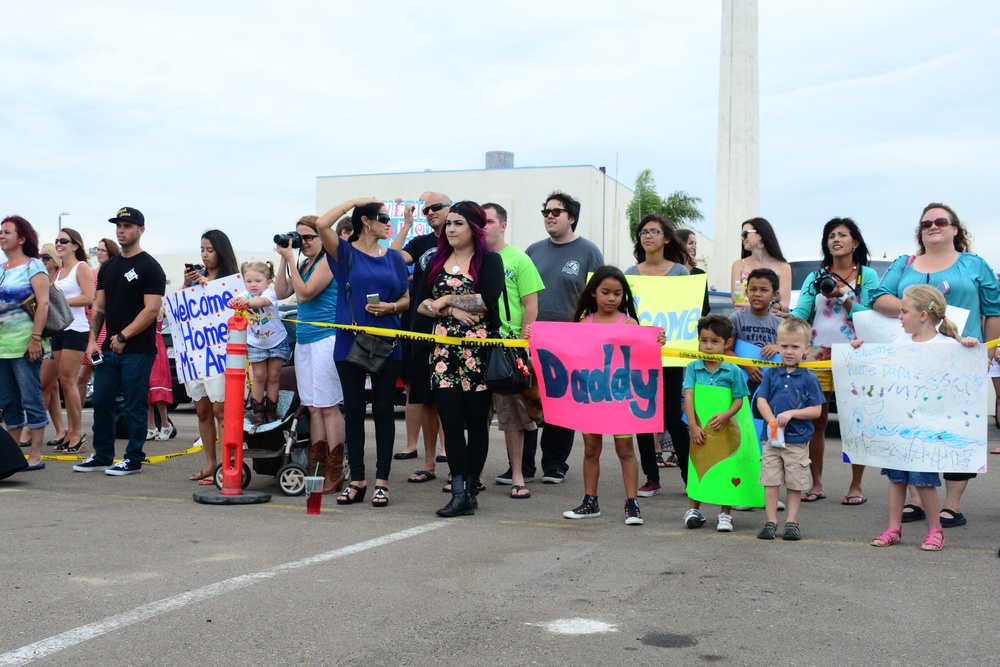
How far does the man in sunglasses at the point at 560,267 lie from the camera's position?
27.1 feet

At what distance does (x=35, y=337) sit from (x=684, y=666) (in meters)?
7.10

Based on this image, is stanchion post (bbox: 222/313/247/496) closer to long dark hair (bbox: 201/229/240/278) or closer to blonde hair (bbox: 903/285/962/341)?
long dark hair (bbox: 201/229/240/278)

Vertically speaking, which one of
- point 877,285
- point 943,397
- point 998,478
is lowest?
point 998,478

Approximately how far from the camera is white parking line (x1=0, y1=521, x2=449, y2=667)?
12.7 ft

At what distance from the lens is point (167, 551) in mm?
5652

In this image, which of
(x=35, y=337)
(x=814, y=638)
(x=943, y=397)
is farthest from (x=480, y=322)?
(x=35, y=337)

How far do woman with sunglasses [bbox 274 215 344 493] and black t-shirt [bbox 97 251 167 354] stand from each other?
158 centimetres

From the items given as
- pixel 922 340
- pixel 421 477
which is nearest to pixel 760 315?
pixel 922 340

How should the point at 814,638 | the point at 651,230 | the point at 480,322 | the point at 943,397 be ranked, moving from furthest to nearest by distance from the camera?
the point at 651,230
the point at 480,322
the point at 943,397
the point at 814,638

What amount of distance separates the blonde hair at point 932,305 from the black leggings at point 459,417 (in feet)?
9.21

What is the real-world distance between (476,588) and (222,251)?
458 cm

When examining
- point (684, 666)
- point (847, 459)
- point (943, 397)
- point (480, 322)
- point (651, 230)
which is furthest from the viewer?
point (651, 230)

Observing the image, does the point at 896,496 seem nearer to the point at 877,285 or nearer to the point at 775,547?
the point at 775,547

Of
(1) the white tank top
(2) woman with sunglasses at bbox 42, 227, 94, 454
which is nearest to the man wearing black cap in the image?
(2) woman with sunglasses at bbox 42, 227, 94, 454
